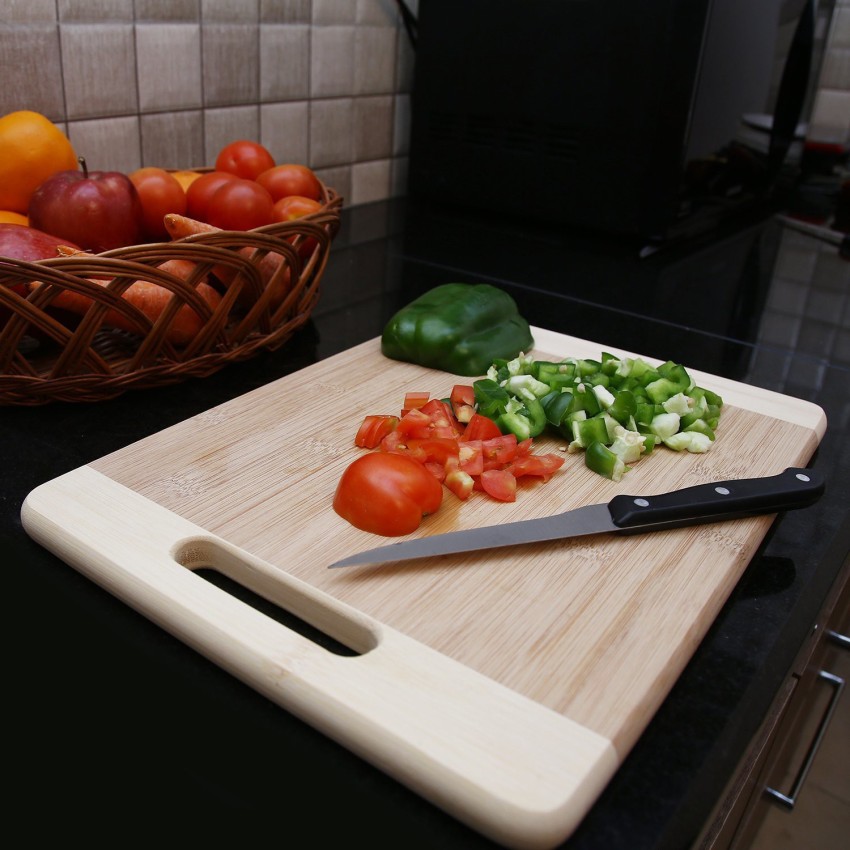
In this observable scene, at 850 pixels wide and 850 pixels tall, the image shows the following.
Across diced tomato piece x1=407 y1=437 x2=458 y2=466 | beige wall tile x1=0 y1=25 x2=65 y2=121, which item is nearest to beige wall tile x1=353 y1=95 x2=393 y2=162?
beige wall tile x1=0 y1=25 x2=65 y2=121

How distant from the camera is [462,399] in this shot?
33.2 inches

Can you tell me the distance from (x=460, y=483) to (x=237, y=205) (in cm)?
43

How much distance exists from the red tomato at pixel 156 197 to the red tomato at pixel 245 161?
0.16 m

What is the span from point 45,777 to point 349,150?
4.63 feet

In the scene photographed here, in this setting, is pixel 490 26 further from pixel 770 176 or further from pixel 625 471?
pixel 625 471

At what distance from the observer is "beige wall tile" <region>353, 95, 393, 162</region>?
65.4 inches

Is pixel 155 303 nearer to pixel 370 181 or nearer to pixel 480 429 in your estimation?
pixel 480 429

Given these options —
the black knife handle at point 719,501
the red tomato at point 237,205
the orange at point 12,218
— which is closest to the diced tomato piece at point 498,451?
the black knife handle at point 719,501

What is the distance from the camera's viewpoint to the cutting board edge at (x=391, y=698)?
43cm

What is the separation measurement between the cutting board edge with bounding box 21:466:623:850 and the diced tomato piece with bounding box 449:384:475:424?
0.29 meters

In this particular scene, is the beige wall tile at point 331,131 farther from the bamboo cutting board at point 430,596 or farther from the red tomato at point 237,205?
the bamboo cutting board at point 430,596

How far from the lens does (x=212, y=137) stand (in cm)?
136

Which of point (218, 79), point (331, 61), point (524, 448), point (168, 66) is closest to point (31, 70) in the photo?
point (168, 66)

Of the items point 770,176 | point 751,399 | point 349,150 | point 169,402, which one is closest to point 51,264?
point 169,402
